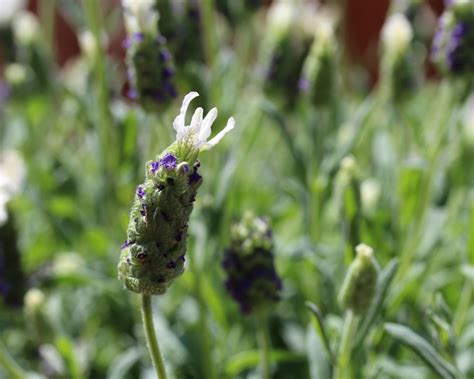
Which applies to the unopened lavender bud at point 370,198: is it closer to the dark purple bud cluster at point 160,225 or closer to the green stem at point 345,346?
the green stem at point 345,346

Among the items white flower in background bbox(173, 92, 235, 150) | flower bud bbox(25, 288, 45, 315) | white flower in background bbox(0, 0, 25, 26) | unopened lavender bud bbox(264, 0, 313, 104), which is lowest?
white flower in background bbox(173, 92, 235, 150)

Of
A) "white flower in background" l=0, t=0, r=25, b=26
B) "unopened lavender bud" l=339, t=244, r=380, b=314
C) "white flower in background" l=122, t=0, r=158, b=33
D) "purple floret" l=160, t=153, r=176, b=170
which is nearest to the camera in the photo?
"purple floret" l=160, t=153, r=176, b=170

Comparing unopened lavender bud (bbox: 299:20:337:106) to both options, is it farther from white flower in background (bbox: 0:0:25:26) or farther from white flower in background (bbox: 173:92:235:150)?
white flower in background (bbox: 0:0:25:26)

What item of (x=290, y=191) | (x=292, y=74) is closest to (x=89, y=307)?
(x=290, y=191)

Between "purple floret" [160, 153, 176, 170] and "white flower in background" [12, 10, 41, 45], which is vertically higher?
"white flower in background" [12, 10, 41, 45]

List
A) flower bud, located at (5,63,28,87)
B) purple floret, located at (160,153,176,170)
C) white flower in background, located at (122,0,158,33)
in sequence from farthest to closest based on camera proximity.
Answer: flower bud, located at (5,63,28,87), white flower in background, located at (122,0,158,33), purple floret, located at (160,153,176,170)

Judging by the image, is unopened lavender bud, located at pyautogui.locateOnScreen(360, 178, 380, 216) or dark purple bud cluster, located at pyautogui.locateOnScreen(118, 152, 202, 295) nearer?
dark purple bud cluster, located at pyautogui.locateOnScreen(118, 152, 202, 295)

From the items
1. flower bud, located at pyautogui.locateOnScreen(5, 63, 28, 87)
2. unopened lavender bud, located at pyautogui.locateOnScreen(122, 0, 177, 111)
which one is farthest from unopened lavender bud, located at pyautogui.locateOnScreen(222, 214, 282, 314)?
flower bud, located at pyautogui.locateOnScreen(5, 63, 28, 87)
